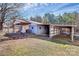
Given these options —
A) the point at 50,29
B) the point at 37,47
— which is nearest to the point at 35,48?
the point at 37,47

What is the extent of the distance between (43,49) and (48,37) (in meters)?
0.14

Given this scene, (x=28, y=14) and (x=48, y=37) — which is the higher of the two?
(x=28, y=14)

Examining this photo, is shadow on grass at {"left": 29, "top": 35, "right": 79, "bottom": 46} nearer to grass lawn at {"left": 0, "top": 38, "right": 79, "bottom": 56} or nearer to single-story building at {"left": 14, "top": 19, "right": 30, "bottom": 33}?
grass lawn at {"left": 0, "top": 38, "right": 79, "bottom": 56}

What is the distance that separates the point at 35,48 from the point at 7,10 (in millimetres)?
504

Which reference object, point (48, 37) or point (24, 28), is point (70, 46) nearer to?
point (48, 37)

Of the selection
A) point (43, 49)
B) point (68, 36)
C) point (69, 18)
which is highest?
point (69, 18)

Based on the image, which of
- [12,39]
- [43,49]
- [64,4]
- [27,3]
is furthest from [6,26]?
[64,4]

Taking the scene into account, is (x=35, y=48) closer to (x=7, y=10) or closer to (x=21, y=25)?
(x=21, y=25)

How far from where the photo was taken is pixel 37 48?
2168 mm

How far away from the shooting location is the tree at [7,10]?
7.11ft

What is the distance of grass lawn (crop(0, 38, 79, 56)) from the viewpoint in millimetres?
2154

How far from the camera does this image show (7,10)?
86.1 inches

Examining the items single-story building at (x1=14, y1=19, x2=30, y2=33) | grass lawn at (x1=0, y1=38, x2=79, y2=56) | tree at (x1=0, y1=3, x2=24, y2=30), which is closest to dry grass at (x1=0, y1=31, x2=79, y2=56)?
grass lawn at (x1=0, y1=38, x2=79, y2=56)

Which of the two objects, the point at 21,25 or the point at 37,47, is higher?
the point at 21,25
